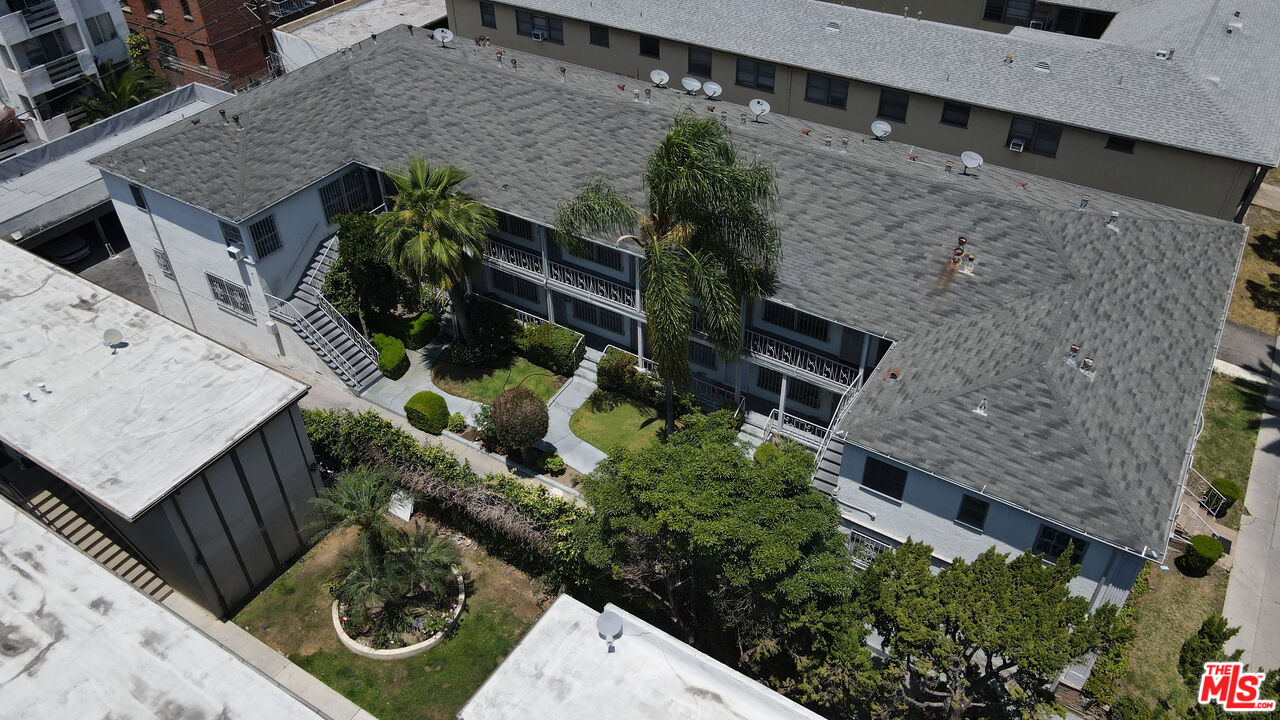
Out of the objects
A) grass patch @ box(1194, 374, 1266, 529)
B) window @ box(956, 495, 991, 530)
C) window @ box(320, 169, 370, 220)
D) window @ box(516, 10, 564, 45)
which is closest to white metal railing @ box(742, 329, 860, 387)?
window @ box(956, 495, 991, 530)

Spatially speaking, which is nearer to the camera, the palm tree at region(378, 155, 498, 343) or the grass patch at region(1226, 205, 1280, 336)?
the palm tree at region(378, 155, 498, 343)

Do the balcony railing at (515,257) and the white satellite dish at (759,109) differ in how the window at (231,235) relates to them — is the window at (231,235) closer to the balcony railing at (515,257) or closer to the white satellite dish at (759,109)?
the balcony railing at (515,257)

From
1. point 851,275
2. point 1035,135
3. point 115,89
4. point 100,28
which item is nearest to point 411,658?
point 851,275

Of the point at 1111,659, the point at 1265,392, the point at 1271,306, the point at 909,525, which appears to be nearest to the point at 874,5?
the point at 1271,306

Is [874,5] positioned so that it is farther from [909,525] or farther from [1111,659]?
[1111,659]

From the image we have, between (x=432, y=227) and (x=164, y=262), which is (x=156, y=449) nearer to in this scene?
(x=432, y=227)

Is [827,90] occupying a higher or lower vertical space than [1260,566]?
higher

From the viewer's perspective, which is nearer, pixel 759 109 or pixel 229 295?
pixel 229 295

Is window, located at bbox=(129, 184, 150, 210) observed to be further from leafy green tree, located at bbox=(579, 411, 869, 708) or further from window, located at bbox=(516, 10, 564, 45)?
leafy green tree, located at bbox=(579, 411, 869, 708)
